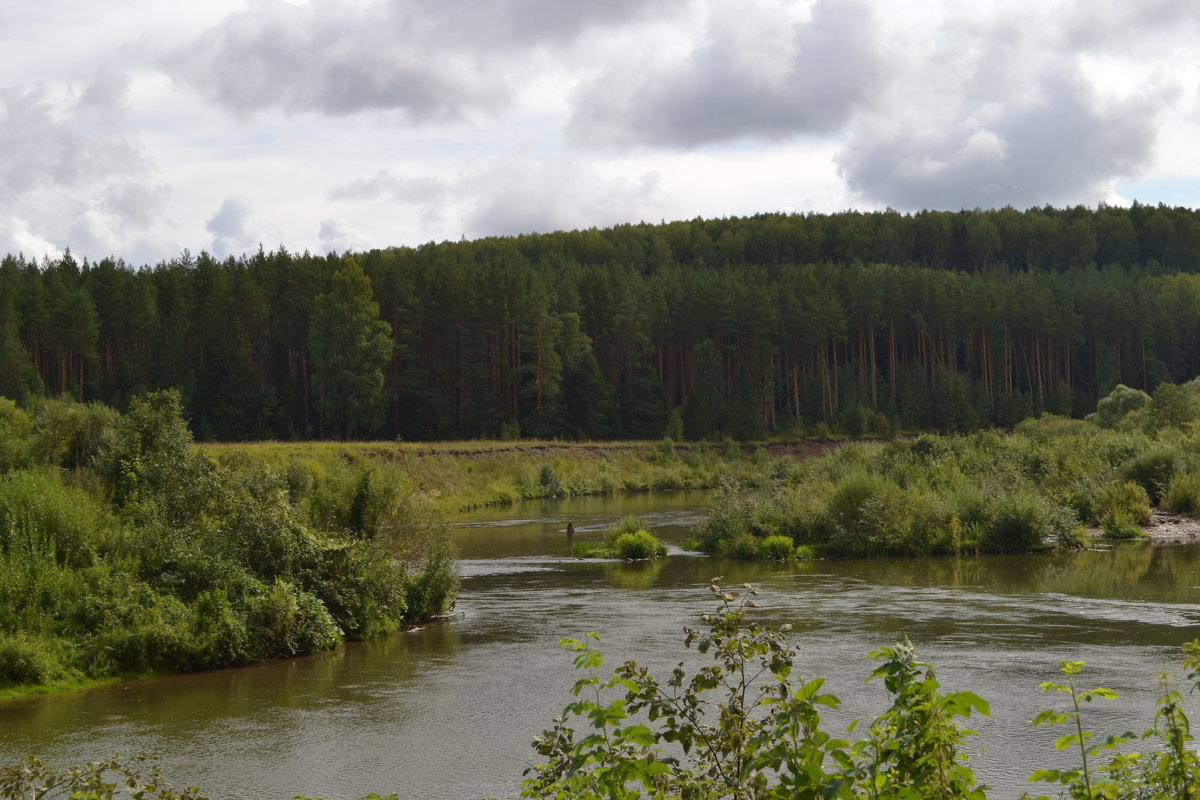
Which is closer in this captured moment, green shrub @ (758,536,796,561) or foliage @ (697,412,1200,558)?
foliage @ (697,412,1200,558)

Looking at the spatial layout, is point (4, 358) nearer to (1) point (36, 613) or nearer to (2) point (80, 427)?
(2) point (80, 427)

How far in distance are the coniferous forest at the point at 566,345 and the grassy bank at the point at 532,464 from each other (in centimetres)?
825

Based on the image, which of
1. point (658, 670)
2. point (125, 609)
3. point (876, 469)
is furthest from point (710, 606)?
point (876, 469)

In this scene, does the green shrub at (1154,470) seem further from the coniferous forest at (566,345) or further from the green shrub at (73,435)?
the coniferous forest at (566,345)

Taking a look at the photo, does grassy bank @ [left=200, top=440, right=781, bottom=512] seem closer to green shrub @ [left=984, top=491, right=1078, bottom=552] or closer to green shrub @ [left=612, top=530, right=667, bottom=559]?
green shrub @ [left=612, top=530, right=667, bottom=559]

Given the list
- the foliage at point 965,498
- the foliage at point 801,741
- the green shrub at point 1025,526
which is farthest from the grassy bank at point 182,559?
the green shrub at point 1025,526

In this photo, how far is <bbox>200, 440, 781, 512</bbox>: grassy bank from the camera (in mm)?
66500

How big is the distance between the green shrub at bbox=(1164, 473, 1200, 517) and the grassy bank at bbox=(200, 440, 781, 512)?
17918 mm

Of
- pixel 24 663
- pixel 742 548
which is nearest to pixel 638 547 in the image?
pixel 742 548

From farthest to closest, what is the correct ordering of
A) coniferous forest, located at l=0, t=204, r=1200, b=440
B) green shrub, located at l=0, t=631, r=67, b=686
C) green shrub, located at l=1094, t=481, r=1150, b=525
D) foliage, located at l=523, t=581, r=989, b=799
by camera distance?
coniferous forest, located at l=0, t=204, r=1200, b=440, green shrub, located at l=1094, t=481, r=1150, b=525, green shrub, located at l=0, t=631, r=67, b=686, foliage, located at l=523, t=581, r=989, b=799

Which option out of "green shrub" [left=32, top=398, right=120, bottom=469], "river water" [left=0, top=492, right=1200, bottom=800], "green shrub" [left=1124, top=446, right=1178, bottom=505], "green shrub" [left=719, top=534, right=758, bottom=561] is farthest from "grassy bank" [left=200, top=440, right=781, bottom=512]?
"river water" [left=0, top=492, right=1200, bottom=800]

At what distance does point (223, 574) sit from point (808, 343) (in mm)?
90417

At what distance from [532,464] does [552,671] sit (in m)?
59.0

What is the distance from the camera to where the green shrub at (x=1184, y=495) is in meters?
44.6
